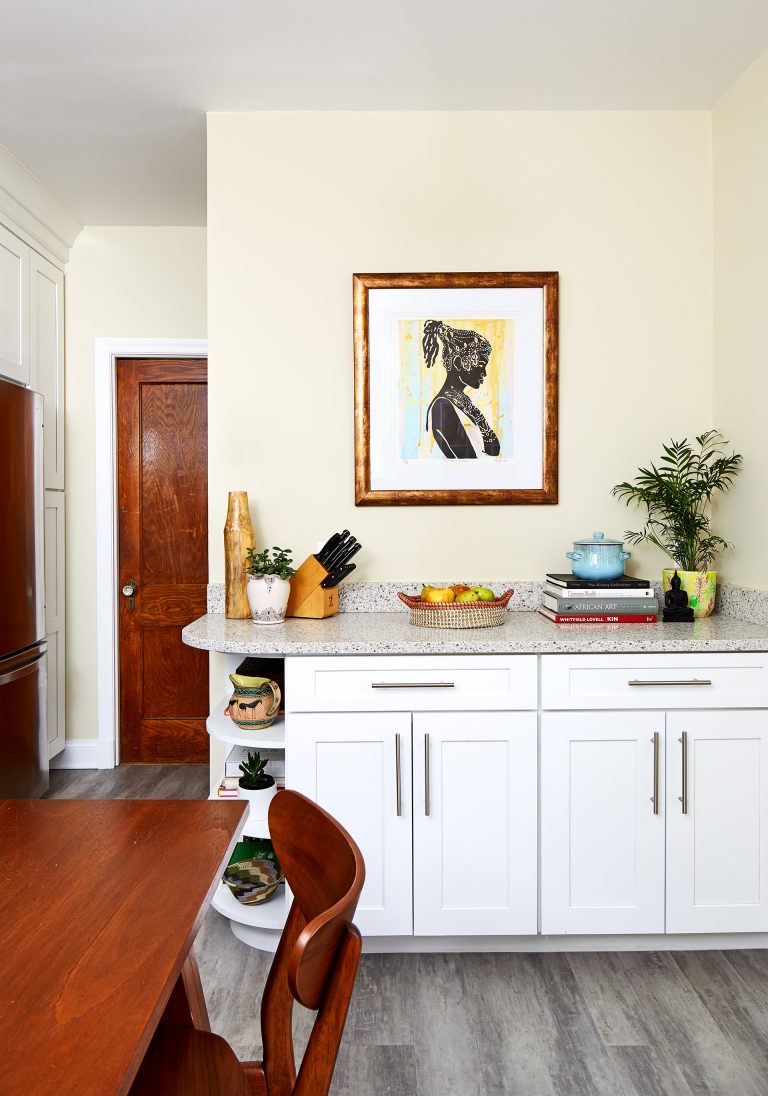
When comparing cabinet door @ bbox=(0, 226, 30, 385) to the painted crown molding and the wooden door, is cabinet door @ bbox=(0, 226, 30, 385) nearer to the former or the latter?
the painted crown molding

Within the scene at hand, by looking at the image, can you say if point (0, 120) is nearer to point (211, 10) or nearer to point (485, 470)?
point (211, 10)

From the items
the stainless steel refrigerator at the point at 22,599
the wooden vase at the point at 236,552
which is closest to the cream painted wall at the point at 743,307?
the wooden vase at the point at 236,552

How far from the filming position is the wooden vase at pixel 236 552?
2584mm

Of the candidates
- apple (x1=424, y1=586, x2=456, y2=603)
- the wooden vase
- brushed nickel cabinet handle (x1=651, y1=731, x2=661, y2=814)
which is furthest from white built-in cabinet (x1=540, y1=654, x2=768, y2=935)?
the wooden vase

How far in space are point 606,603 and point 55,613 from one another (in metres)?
2.58

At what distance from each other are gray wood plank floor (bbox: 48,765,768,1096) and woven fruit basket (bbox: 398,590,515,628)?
94 centimetres

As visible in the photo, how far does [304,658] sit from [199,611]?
6.37ft

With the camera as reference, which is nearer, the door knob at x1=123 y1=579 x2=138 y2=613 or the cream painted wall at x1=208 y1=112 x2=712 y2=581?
the cream painted wall at x1=208 y1=112 x2=712 y2=581

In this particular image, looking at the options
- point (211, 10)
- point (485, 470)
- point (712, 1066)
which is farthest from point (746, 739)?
point (211, 10)

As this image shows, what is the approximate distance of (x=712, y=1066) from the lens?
176 centimetres

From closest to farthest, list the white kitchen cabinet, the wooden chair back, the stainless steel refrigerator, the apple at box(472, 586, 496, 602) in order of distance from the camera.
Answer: the wooden chair back → the apple at box(472, 586, 496, 602) → the stainless steel refrigerator → the white kitchen cabinet

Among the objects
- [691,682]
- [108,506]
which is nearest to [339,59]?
[691,682]

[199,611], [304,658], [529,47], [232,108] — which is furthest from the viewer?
[199,611]

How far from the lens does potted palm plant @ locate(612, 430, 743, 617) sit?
260 centimetres
